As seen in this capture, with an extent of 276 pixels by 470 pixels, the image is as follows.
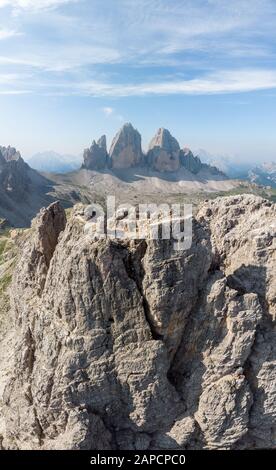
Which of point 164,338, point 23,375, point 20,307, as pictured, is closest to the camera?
point 164,338

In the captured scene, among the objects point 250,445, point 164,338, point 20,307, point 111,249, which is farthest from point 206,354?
point 20,307

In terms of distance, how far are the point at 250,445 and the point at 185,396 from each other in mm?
6583

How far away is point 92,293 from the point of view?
27672 mm

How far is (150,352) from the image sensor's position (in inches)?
1112

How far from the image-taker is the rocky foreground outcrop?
27.8m

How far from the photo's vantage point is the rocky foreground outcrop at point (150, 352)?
91.2 ft

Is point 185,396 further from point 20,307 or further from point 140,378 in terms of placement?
point 20,307

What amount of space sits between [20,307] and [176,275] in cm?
1822
